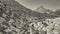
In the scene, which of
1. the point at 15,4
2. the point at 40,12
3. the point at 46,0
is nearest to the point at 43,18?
the point at 40,12

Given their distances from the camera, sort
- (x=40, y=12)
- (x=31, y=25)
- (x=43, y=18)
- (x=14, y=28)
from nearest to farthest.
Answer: (x=14, y=28), (x=31, y=25), (x=43, y=18), (x=40, y=12)

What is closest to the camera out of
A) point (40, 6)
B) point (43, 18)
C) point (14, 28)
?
point (14, 28)

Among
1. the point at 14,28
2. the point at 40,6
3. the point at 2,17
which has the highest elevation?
the point at 40,6

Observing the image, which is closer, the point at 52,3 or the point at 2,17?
the point at 2,17

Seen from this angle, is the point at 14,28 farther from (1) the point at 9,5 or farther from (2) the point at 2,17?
(1) the point at 9,5

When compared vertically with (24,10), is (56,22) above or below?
below

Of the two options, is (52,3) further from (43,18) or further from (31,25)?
(31,25)

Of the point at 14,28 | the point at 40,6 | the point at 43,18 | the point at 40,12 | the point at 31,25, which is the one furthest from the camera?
the point at 40,6

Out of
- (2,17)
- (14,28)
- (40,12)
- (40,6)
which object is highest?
(40,6)

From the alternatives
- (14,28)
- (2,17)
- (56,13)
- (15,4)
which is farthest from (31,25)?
(56,13)
